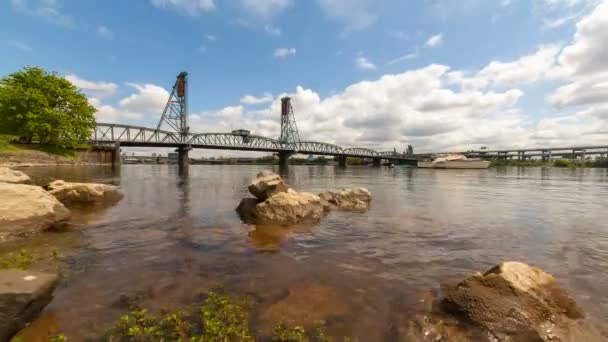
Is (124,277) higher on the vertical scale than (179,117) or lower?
lower

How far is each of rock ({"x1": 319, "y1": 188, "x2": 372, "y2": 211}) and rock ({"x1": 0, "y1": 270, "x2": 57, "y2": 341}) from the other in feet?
40.5

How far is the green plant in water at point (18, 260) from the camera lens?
5474 mm

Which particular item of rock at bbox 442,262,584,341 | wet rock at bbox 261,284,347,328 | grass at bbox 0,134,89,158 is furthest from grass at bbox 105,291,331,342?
grass at bbox 0,134,89,158

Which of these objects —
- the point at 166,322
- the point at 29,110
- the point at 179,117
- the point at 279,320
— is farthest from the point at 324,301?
the point at 179,117

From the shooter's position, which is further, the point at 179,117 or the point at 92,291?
the point at 179,117

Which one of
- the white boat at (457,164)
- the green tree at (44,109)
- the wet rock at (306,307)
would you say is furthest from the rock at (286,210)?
the white boat at (457,164)

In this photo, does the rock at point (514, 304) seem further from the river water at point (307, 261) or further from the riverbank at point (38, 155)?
the riverbank at point (38, 155)

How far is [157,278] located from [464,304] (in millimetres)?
5750

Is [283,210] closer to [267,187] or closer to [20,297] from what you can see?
[267,187]

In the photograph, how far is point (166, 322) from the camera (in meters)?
3.85

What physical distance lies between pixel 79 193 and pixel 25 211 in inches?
264

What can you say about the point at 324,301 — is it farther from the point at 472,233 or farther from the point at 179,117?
the point at 179,117

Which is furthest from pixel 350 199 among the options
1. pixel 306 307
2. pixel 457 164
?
pixel 457 164

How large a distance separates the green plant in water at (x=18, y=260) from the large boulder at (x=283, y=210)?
6442 millimetres
